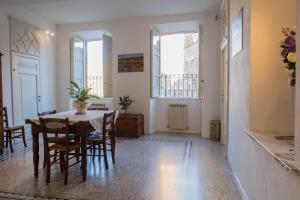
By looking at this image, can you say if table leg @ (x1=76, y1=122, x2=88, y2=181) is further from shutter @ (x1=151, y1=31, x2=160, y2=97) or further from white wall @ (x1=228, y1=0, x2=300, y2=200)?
shutter @ (x1=151, y1=31, x2=160, y2=97)

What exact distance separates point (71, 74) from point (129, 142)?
2816 millimetres

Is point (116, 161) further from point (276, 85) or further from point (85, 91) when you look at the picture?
point (276, 85)

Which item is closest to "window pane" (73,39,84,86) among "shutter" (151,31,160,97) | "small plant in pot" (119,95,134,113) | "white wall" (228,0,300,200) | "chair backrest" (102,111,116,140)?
"small plant in pot" (119,95,134,113)

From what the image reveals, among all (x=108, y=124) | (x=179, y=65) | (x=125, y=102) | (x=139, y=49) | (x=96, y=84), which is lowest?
(x=108, y=124)

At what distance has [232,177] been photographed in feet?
10.00

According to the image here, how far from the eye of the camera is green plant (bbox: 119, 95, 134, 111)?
19.6 feet

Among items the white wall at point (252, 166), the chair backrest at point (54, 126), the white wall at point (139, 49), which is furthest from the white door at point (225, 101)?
the chair backrest at point (54, 126)

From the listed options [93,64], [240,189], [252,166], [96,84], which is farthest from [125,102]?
[252,166]

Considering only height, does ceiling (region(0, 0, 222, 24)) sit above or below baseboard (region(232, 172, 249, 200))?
above

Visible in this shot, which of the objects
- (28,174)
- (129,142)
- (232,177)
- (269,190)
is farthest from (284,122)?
(129,142)

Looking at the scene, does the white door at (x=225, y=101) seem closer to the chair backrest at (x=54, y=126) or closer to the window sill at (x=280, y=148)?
the window sill at (x=280, y=148)

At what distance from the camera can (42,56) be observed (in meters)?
5.98

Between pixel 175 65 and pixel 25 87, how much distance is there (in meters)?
3.76

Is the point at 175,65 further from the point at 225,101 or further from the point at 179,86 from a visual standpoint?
the point at 225,101
